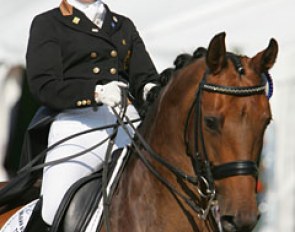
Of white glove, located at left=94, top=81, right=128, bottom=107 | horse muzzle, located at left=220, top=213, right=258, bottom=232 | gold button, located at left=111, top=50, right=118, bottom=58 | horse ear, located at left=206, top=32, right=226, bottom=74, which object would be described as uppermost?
horse ear, located at left=206, top=32, right=226, bottom=74

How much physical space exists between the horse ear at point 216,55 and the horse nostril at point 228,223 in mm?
747

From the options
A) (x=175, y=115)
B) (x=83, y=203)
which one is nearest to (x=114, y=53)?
(x=175, y=115)

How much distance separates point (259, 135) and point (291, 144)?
20.8 ft

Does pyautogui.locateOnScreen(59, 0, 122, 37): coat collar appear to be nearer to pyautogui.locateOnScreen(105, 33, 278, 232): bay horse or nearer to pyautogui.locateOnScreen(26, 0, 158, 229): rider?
pyautogui.locateOnScreen(26, 0, 158, 229): rider

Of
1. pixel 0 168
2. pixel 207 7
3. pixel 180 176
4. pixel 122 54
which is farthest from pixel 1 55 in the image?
pixel 180 176

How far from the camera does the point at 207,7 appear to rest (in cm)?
1156

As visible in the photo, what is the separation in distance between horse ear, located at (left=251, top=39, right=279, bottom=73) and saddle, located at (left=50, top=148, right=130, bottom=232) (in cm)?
93

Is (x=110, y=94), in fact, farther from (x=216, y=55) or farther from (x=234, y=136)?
(x=234, y=136)

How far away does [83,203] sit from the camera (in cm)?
462

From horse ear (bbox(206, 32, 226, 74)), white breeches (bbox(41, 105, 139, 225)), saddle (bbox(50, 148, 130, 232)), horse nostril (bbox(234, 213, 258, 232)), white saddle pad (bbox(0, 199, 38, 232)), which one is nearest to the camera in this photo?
horse nostril (bbox(234, 213, 258, 232))

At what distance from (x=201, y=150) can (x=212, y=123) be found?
17 centimetres

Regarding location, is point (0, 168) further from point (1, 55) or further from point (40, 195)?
point (40, 195)

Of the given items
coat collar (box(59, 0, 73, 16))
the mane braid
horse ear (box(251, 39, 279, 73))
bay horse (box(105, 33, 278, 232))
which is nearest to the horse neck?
bay horse (box(105, 33, 278, 232))

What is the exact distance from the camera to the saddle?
15.0 feet
